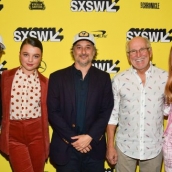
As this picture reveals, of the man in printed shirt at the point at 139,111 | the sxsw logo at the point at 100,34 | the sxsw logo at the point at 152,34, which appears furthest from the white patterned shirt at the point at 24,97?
the sxsw logo at the point at 152,34

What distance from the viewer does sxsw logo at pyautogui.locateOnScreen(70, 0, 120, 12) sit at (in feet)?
8.39

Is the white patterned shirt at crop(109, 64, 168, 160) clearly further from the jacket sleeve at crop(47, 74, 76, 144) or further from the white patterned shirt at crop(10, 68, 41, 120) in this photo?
the white patterned shirt at crop(10, 68, 41, 120)

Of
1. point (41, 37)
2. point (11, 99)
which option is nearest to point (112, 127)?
point (11, 99)

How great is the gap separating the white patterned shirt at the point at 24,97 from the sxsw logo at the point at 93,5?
2.91ft

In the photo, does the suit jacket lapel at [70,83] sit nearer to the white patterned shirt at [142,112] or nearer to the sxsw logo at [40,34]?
the white patterned shirt at [142,112]

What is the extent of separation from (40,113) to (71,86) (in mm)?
389

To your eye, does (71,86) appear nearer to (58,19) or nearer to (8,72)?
(8,72)

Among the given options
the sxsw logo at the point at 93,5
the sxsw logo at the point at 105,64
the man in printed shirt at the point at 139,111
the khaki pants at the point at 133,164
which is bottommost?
the khaki pants at the point at 133,164

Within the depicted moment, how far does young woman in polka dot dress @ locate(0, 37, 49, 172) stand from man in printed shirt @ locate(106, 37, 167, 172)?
2.19 feet

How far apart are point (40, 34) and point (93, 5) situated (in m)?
0.62

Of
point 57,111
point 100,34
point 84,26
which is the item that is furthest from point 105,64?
point 57,111

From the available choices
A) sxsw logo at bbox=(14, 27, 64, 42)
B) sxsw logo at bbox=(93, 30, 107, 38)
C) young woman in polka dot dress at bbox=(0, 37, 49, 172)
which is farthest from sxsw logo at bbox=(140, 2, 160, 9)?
young woman in polka dot dress at bbox=(0, 37, 49, 172)

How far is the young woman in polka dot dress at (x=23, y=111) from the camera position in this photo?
2111 millimetres

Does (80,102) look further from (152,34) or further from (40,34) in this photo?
(152,34)
